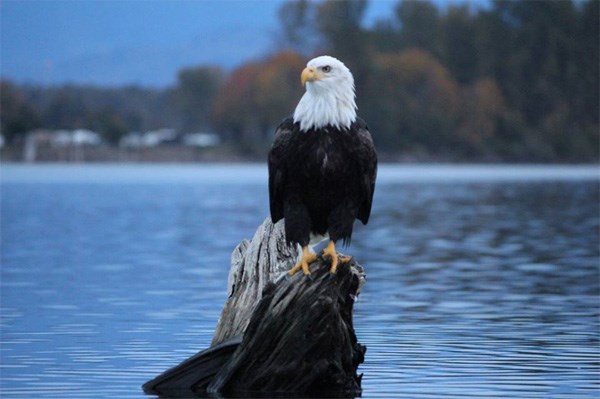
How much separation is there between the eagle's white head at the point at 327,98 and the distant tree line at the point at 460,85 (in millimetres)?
130396

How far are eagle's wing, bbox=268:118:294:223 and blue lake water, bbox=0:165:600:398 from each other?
193cm

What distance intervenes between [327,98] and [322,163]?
1.70 feet

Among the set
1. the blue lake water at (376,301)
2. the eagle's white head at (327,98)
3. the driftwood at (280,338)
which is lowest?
the blue lake water at (376,301)

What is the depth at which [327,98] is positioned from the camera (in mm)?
10812

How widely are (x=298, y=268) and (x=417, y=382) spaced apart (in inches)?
77.8

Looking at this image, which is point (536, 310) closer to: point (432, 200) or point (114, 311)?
point (114, 311)

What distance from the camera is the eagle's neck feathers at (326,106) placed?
10812mm

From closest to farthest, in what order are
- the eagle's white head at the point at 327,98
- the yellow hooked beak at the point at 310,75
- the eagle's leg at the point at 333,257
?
the yellow hooked beak at the point at 310,75 < the eagle's white head at the point at 327,98 < the eagle's leg at the point at 333,257

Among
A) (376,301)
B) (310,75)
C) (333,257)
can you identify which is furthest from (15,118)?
(310,75)

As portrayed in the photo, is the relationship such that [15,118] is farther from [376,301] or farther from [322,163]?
[322,163]

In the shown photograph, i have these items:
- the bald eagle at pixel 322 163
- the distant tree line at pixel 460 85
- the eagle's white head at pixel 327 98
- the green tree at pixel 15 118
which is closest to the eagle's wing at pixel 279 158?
the bald eagle at pixel 322 163

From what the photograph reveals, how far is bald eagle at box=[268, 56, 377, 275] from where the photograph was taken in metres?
10.8

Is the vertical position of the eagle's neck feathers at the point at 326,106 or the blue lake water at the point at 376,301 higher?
the eagle's neck feathers at the point at 326,106

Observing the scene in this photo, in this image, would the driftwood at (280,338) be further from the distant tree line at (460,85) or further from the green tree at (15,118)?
the green tree at (15,118)
